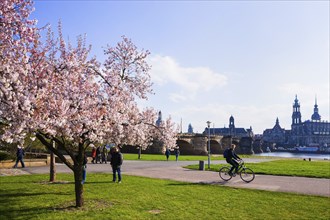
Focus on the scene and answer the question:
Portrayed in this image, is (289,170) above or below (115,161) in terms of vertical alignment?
below

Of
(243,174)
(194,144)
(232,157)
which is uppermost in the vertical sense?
(232,157)

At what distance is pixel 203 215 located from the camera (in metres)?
10.5

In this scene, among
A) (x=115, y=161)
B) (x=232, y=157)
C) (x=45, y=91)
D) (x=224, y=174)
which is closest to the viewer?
(x=45, y=91)

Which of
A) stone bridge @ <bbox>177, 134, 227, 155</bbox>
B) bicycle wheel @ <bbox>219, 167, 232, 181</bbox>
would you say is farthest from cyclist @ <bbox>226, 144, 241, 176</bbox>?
stone bridge @ <bbox>177, 134, 227, 155</bbox>

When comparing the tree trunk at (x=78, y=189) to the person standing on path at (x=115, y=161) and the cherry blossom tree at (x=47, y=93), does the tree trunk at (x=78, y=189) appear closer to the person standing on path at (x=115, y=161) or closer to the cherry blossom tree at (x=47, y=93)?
the cherry blossom tree at (x=47, y=93)

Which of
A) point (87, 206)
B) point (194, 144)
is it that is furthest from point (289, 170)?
point (194, 144)

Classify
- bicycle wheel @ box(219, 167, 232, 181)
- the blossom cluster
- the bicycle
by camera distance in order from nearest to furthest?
the blossom cluster → the bicycle → bicycle wheel @ box(219, 167, 232, 181)

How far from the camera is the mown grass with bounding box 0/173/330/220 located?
1048 cm

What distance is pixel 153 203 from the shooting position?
39.8ft

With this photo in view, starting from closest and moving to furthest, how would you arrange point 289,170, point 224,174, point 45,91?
point 45,91, point 224,174, point 289,170

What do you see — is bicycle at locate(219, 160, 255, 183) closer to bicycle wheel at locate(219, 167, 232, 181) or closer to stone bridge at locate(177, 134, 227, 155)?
bicycle wheel at locate(219, 167, 232, 181)

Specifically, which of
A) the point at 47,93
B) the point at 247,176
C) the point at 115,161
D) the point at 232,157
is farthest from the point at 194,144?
the point at 47,93

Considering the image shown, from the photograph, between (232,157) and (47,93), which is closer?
(47,93)

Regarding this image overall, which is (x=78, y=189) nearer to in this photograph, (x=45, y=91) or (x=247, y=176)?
(x=45, y=91)
